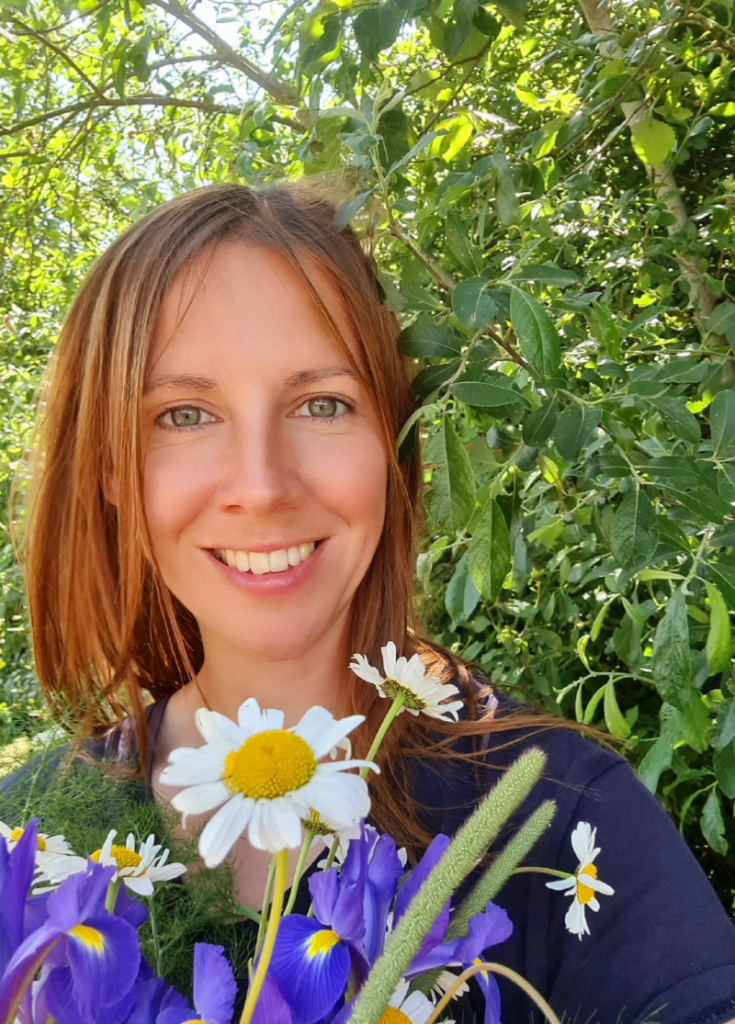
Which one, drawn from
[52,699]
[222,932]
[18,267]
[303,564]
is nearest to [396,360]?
[303,564]

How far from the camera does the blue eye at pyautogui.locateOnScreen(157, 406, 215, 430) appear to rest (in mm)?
1021

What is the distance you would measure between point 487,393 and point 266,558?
0.29 m

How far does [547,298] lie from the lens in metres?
1.60

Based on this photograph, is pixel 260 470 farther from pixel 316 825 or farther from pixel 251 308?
pixel 316 825

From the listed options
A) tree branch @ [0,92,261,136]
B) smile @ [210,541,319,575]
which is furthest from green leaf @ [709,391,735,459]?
tree branch @ [0,92,261,136]

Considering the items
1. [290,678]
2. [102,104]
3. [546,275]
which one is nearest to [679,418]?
[546,275]

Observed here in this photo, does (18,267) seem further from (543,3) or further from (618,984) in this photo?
(618,984)

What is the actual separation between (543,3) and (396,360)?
1137 millimetres

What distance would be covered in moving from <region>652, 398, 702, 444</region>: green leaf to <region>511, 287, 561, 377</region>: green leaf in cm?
15

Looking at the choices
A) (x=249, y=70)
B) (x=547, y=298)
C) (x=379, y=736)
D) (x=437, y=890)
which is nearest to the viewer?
(x=437, y=890)

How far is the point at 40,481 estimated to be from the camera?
1305 mm

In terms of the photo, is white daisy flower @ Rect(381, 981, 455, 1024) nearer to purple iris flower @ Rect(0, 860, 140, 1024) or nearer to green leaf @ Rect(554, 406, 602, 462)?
purple iris flower @ Rect(0, 860, 140, 1024)

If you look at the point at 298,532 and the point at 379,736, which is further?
the point at 298,532

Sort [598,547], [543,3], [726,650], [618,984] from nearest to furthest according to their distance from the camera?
1. [618,984]
2. [726,650]
3. [598,547]
4. [543,3]
